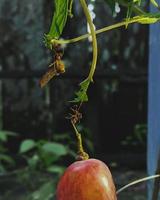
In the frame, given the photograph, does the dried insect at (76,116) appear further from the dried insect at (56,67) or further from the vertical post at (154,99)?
the vertical post at (154,99)

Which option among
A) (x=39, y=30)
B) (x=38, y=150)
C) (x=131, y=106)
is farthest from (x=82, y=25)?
(x=38, y=150)

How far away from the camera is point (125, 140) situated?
3.30 m

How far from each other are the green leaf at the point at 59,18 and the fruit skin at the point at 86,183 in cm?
12

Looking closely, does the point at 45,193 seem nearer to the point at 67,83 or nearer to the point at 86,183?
the point at 67,83

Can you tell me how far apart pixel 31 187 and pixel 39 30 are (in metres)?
0.92

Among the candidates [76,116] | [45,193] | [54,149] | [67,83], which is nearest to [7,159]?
[54,149]

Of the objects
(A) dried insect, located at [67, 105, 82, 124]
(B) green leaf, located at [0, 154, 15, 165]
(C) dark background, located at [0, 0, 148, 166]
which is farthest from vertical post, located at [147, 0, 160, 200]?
(C) dark background, located at [0, 0, 148, 166]

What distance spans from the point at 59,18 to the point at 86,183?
15 cm

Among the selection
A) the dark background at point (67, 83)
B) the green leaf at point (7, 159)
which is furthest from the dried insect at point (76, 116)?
the dark background at point (67, 83)

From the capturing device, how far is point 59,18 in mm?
635

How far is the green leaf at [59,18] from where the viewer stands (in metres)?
A: 0.63

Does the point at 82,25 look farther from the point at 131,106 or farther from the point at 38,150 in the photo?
the point at 38,150

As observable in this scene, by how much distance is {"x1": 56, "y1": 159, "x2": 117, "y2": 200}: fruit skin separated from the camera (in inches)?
24.0

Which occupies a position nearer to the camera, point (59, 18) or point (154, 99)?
point (59, 18)
